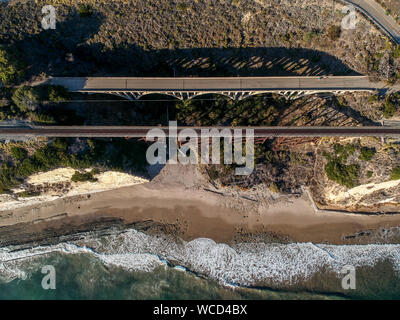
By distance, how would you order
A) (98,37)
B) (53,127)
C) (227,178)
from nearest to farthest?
(53,127) → (98,37) → (227,178)

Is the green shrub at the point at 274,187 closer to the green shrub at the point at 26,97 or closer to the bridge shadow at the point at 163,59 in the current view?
the bridge shadow at the point at 163,59

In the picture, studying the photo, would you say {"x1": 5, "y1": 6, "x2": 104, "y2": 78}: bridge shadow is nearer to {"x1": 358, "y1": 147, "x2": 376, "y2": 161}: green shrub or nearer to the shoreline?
the shoreline

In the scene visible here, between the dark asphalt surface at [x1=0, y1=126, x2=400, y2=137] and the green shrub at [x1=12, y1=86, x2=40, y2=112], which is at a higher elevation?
the green shrub at [x1=12, y1=86, x2=40, y2=112]

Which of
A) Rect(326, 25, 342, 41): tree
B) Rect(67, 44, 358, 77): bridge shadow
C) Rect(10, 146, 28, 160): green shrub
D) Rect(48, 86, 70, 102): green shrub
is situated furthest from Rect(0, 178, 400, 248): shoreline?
Rect(326, 25, 342, 41): tree

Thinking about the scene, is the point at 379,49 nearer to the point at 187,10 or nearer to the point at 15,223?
the point at 187,10

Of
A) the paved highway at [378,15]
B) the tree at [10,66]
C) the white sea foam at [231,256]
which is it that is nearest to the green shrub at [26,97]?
the tree at [10,66]

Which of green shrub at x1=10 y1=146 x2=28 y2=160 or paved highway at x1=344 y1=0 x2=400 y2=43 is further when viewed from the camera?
paved highway at x1=344 y1=0 x2=400 y2=43

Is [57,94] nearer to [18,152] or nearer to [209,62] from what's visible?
[18,152]
